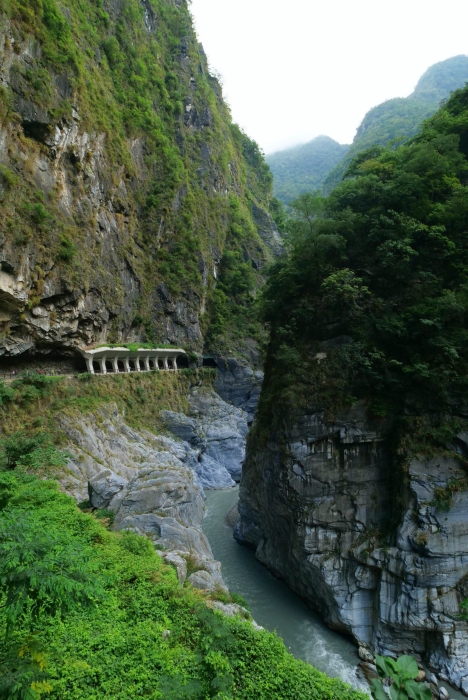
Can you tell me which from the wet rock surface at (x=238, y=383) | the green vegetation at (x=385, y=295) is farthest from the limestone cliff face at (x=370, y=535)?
the wet rock surface at (x=238, y=383)

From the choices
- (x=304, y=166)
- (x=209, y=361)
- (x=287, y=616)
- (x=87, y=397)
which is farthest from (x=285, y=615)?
(x=304, y=166)

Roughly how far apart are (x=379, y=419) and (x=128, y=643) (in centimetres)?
1022

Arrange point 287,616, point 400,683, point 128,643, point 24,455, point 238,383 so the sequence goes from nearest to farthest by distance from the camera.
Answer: point 400,683 < point 128,643 < point 24,455 < point 287,616 < point 238,383

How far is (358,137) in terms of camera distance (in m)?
82.1

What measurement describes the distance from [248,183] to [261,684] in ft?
228

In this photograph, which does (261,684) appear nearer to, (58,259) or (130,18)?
(58,259)

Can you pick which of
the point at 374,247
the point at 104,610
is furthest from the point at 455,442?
the point at 104,610

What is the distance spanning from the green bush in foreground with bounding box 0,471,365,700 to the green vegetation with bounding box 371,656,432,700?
2303 millimetres

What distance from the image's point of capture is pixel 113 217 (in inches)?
1153

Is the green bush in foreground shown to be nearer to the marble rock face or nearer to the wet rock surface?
the marble rock face

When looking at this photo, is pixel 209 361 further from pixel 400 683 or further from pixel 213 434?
pixel 400 683

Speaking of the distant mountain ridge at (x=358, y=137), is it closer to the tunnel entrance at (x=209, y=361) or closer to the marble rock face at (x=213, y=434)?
the tunnel entrance at (x=209, y=361)

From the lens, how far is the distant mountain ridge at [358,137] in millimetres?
71819

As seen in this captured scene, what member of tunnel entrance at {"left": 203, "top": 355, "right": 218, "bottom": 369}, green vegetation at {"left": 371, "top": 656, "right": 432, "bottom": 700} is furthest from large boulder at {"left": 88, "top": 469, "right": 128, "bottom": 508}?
tunnel entrance at {"left": 203, "top": 355, "right": 218, "bottom": 369}
